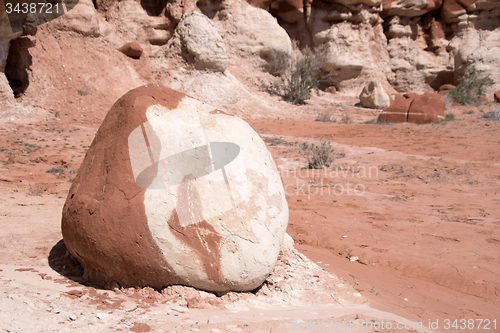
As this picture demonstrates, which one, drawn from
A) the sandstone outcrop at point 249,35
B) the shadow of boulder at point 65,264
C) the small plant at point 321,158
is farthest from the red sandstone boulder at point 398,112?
the shadow of boulder at point 65,264

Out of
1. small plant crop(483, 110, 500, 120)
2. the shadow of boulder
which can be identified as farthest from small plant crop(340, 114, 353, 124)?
the shadow of boulder

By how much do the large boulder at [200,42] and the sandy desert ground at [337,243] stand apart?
17.2 feet

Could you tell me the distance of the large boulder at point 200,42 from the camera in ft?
42.4

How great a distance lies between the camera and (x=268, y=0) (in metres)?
16.9

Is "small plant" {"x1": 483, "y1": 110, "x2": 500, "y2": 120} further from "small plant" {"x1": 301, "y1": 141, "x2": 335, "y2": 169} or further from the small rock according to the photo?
the small rock

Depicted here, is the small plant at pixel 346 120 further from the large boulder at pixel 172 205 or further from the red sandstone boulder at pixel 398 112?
the large boulder at pixel 172 205

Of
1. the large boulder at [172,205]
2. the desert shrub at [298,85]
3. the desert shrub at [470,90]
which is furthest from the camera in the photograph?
the desert shrub at [470,90]

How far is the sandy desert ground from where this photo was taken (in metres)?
2.32

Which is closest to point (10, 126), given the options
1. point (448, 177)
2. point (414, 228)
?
point (414, 228)

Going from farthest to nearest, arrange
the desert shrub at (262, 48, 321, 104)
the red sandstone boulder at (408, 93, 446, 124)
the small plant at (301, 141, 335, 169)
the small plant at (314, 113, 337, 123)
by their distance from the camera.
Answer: the desert shrub at (262, 48, 321, 104) < the small plant at (314, 113, 337, 123) < the red sandstone boulder at (408, 93, 446, 124) < the small plant at (301, 141, 335, 169)

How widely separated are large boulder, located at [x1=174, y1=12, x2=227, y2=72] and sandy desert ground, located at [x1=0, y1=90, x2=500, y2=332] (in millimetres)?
5238

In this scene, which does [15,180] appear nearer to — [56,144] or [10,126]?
[56,144]

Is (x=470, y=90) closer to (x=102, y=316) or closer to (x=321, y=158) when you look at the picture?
(x=321, y=158)

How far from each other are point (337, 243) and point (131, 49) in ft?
36.3
